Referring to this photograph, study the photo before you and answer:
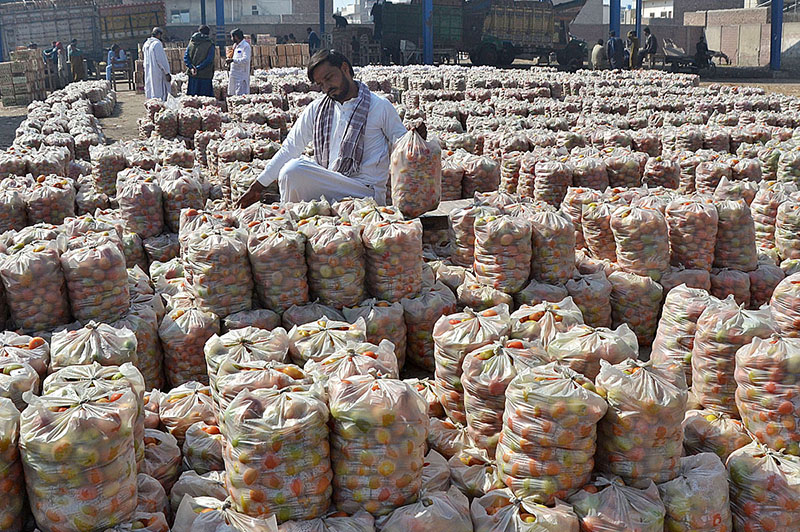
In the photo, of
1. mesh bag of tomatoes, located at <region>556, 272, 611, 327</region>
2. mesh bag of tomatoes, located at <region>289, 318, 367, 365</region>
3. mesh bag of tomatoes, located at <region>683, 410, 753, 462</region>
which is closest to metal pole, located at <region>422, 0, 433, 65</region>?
mesh bag of tomatoes, located at <region>556, 272, 611, 327</region>

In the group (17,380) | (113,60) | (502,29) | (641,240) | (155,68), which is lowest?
(17,380)

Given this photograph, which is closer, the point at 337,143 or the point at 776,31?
the point at 337,143

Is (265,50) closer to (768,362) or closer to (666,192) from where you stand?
(666,192)

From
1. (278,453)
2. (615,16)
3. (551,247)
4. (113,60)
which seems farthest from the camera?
(615,16)

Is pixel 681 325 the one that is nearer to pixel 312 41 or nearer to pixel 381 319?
pixel 381 319

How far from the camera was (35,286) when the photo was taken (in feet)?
10.9

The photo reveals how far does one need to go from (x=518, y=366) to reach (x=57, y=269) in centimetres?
227

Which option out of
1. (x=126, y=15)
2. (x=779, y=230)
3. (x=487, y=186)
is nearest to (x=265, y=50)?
(x=126, y=15)

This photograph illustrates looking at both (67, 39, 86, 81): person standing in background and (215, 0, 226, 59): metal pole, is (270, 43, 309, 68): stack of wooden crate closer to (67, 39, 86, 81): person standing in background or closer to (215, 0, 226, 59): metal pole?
(215, 0, 226, 59): metal pole

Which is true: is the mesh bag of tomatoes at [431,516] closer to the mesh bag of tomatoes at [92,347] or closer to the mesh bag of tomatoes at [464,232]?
the mesh bag of tomatoes at [92,347]

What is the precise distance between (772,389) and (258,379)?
1846mm

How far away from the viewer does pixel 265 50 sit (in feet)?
→ 80.8

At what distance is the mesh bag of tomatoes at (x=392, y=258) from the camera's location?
3799 millimetres

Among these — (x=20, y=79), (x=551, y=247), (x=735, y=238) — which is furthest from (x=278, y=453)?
(x=20, y=79)
